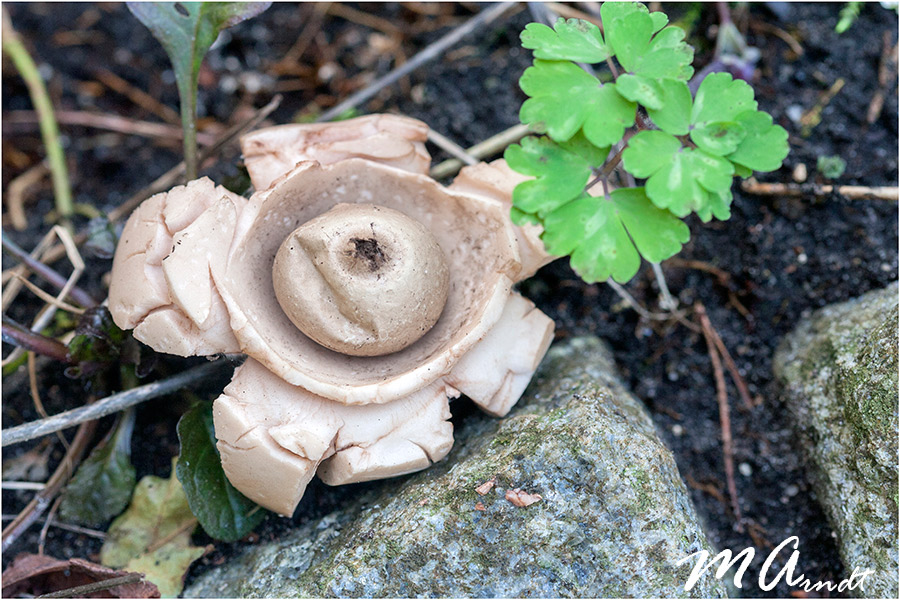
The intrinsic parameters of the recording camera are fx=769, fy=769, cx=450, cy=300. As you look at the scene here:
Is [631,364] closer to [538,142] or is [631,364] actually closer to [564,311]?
[564,311]

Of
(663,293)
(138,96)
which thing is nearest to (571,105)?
(663,293)

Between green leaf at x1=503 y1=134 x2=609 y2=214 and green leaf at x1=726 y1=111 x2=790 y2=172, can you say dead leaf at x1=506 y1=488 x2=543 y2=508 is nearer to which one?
green leaf at x1=503 y1=134 x2=609 y2=214

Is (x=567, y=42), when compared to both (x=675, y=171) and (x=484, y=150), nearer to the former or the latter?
(x=675, y=171)

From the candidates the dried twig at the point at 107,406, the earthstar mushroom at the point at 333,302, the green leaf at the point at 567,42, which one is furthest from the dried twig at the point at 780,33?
the dried twig at the point at 107,406

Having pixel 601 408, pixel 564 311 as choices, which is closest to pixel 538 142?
pixel 601 408

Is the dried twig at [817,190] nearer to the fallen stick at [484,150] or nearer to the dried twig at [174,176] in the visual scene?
the fallen stick at [484,150]

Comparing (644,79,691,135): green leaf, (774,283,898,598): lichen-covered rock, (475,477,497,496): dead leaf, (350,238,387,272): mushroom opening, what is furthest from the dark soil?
(644,79,691,135): green leaf
